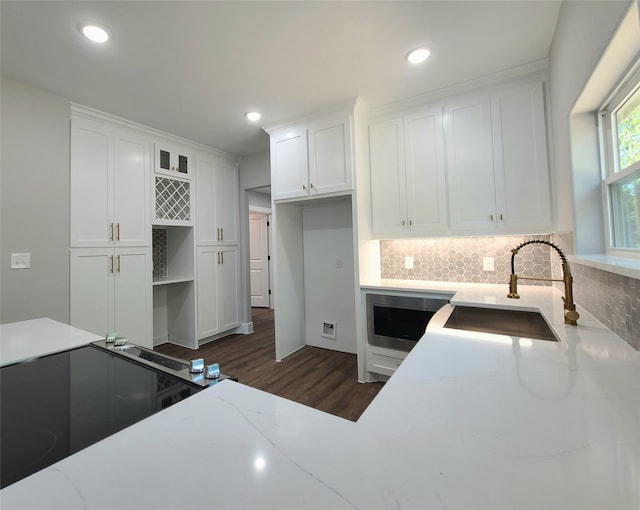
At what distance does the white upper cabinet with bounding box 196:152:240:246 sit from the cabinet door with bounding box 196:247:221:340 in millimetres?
171

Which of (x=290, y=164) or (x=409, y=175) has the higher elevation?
(x=290, y=164)

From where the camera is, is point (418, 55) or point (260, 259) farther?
point (260, 259)

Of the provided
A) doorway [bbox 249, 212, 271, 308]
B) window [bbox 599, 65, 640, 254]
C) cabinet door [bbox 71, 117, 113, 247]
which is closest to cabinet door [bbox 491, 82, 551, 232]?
window [bbox 599, 65, 640, 254]

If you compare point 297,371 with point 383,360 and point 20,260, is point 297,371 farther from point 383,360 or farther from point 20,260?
point 20,260

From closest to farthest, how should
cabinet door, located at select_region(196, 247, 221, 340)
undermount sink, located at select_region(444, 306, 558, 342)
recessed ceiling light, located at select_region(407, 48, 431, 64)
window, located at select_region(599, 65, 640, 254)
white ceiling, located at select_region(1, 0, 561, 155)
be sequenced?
window, located at select_region(599, 65, 640, 254)
white ceiling, located at select_region(1, 0, 561, 155)
undermount sink, located at select_region(444, 306, 558, 342)
recessed ceiling light, located at select_region(407, 48, 431, 64)
cabinet door, located at select_region(196, 247, 221, 340)

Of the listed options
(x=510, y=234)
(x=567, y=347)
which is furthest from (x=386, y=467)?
(x=510, y=234)

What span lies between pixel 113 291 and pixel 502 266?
3607 mm

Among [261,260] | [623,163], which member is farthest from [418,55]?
[261,260]

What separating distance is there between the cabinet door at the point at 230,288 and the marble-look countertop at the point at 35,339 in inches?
90.3

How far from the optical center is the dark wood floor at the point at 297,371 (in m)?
2.22

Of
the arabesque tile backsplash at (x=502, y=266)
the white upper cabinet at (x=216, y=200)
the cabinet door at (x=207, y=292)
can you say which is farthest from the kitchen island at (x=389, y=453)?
the white upper cabinet at (x=216, y=200)

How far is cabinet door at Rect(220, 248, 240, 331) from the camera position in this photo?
3740mm

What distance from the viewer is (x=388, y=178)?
8.54 feet

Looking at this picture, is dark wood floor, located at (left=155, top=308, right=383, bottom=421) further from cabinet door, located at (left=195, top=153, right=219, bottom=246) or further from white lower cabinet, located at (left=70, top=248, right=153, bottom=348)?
cabinet door, located at (left=195, top=153, right=219, bottom=246)
